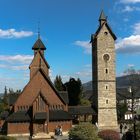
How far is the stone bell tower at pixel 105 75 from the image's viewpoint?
6638cm

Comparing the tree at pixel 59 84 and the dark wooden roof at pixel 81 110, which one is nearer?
the dark wooden roof at pixel 81 110

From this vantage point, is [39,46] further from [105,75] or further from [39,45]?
[105,75]

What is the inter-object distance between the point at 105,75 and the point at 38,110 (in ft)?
47.7

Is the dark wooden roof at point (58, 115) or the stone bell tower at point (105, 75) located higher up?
the stone bell tower at point (105, 75)

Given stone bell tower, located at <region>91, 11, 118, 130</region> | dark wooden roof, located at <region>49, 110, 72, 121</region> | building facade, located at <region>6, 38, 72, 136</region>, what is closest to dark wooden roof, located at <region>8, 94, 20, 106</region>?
building facade, located at <region>6, 38, 72, 136</region>

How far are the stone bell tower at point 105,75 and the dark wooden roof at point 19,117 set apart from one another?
13541 mm

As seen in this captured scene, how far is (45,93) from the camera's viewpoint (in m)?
63.6

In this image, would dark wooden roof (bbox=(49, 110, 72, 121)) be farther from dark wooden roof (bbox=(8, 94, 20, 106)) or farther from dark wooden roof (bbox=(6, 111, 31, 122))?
dark wooden roof (bbox=(8, 94, 20, 106))

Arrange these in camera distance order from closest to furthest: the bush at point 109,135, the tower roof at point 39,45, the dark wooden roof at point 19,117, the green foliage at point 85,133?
the green foliage at point 85,133, the bush at point 109,135, the dark wooden roof at point 19,117, the tower roof at point 39,45

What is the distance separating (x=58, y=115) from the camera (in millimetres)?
61812

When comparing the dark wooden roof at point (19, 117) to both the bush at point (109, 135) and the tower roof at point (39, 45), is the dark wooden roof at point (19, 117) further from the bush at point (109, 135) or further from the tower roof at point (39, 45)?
the bush at point (109, 135)

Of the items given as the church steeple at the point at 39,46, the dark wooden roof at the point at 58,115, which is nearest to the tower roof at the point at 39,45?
the church steeple at the point at 39,46

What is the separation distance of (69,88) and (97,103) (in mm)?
18346

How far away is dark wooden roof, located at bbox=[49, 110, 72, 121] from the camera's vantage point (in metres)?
60.9
